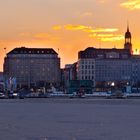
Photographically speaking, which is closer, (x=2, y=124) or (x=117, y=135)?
(x=117, y=135)

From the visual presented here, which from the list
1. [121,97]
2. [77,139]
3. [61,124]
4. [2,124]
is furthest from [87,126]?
[121,97]

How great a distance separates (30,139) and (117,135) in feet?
25.3

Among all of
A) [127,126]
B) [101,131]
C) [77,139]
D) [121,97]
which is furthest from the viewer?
[121,97]

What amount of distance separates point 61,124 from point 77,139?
1556 centimetres

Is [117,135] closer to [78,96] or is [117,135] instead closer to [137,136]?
[137,136]

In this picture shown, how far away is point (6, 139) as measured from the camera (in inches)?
1962

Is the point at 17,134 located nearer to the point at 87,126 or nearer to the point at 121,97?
the point at 87,126

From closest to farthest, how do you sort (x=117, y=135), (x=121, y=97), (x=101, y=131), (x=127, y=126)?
(x=117, y=135) → (x=101, y=131) → (x=127, y=126) → (x=121, y=97)

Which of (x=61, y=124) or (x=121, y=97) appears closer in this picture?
(x=61, y=124)

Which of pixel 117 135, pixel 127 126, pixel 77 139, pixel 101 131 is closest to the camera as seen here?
pixel 77 139

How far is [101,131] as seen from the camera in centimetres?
5728

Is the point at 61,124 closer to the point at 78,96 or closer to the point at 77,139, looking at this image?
the point at 77,139

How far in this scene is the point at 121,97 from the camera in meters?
195

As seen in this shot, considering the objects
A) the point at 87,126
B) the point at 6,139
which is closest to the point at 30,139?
the point at 6,139
